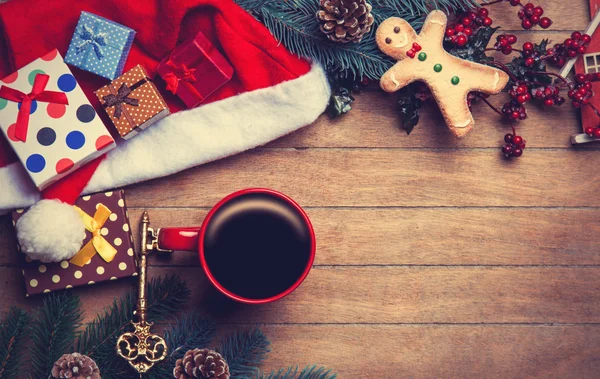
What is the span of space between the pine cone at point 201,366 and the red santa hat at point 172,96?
32 centimetres

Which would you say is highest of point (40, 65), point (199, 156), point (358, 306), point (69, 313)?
point (40, 65)

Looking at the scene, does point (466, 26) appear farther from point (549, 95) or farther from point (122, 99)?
point (122, 99)

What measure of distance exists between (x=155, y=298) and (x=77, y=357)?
0.17 metres

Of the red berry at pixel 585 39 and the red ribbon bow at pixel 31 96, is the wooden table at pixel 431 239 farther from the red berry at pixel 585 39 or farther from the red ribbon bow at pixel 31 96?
the red ribbon bow at pixel 31 96

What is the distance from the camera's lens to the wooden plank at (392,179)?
1.00 meters

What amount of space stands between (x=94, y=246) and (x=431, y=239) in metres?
0.61

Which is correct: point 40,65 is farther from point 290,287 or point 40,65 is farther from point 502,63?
point 502,63

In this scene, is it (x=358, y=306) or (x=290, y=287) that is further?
(x=358, y=306)

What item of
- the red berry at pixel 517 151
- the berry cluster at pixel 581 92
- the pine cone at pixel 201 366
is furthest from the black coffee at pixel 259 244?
the berry cluster at pixel 581 92

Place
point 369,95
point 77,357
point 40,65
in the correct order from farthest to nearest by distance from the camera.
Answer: point 369,95, point 40,65, point 77,357

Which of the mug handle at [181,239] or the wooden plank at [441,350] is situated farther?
the wooden plank at [441,350]

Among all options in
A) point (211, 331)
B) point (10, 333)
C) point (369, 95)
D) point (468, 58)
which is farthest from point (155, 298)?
point (468, 58)

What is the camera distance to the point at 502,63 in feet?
3.34

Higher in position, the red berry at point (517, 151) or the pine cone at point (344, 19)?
the pine cone at point (344, 19)
